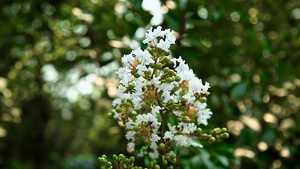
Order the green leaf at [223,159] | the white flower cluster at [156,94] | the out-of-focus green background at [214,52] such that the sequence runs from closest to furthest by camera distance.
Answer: the white flower cluster at [156,94], the green leaf at [223,159], the out-of-focus green background at [214,52]

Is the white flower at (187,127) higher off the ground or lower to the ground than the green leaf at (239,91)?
lower

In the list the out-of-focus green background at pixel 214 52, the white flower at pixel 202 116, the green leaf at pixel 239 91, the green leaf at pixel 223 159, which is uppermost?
the out-of-focus green background at pixel 214 52

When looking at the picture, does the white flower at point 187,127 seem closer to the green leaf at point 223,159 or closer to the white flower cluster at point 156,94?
the white flower cluster at point 156,94

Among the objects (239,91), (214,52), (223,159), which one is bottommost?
(223,159)

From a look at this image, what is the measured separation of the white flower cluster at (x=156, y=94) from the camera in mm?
935

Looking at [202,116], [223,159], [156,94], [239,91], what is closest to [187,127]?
[202,116]

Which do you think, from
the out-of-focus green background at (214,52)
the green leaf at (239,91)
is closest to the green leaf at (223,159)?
the out-of-focus green background at (214,52)

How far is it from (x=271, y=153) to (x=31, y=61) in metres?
2.75

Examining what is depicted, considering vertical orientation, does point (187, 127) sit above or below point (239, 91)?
below

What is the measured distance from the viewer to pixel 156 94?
953 mm

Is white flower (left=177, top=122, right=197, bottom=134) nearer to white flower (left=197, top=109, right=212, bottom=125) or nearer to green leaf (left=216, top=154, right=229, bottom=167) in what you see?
white flower (left=197, top=109, right=212, bottom=125)

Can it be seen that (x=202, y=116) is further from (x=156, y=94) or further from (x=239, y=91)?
(x=239, y=91)

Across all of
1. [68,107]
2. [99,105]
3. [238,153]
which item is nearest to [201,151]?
[238,153]

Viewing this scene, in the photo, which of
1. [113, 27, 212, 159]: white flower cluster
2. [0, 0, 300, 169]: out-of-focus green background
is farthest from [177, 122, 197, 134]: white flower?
[0, 0, 300, 169]: out-of-focus green background
